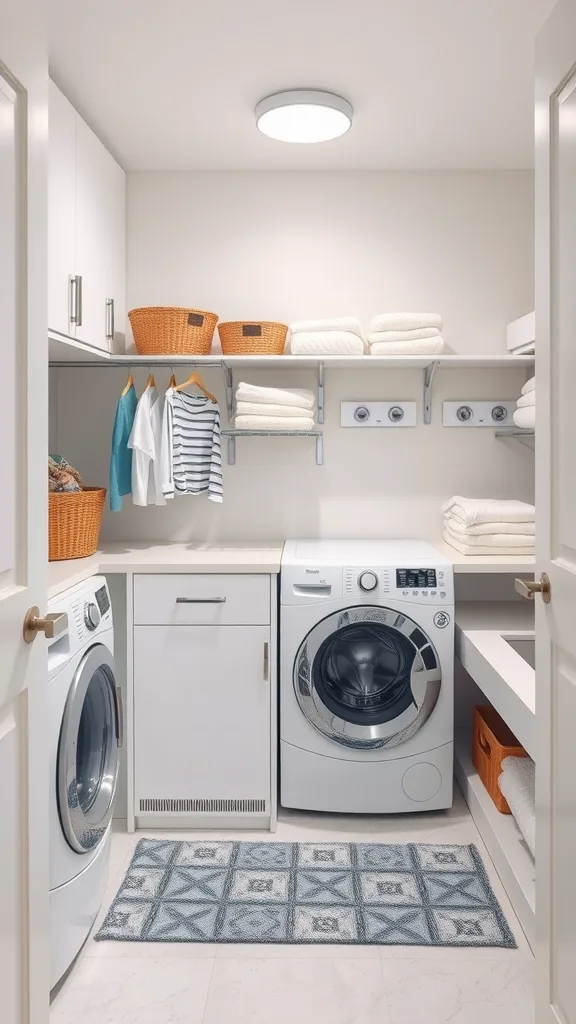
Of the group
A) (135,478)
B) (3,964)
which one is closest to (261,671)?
(135,478)

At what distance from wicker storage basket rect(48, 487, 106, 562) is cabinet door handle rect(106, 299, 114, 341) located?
2.00ft

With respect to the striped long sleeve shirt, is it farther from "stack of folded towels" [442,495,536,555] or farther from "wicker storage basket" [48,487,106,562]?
"stack of folded towels" [442,495,536,555]

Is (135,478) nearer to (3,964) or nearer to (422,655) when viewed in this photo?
(422,655)

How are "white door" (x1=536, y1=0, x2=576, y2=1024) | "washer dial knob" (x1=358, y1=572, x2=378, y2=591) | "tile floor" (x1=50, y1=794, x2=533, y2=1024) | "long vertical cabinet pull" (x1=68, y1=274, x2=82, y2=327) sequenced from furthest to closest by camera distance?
"washer dial knob" (x1=358, y1=572, x2=378, y2=591) < "long vertical cabinet pull" (x1=68, y1=274, x2=82, y2=327) < "tile floor" (x1=50, y1=794, x2=533, y2=1024) < "white door" (x1=536, y1=0, x2=576, y2=1024)

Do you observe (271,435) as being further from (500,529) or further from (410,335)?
(500,529)

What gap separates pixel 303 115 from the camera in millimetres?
2412

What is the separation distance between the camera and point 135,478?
2729 millimetres

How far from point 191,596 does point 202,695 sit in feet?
1.12

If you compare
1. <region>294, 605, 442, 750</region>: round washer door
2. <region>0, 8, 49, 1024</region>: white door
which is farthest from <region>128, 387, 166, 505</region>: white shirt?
<region>0, 8, 49, 1024</region>: white door

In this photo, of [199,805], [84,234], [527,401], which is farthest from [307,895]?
[84,234]

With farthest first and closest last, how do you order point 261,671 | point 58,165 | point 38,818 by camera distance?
point 261,671
point 58,165
point 38,818

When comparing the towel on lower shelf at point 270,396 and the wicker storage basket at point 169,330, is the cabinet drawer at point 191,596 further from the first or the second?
the wicker storage basket at point 169,330

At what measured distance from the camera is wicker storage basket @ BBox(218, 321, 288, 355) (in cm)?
275

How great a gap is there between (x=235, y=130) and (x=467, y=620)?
77.3 inches
